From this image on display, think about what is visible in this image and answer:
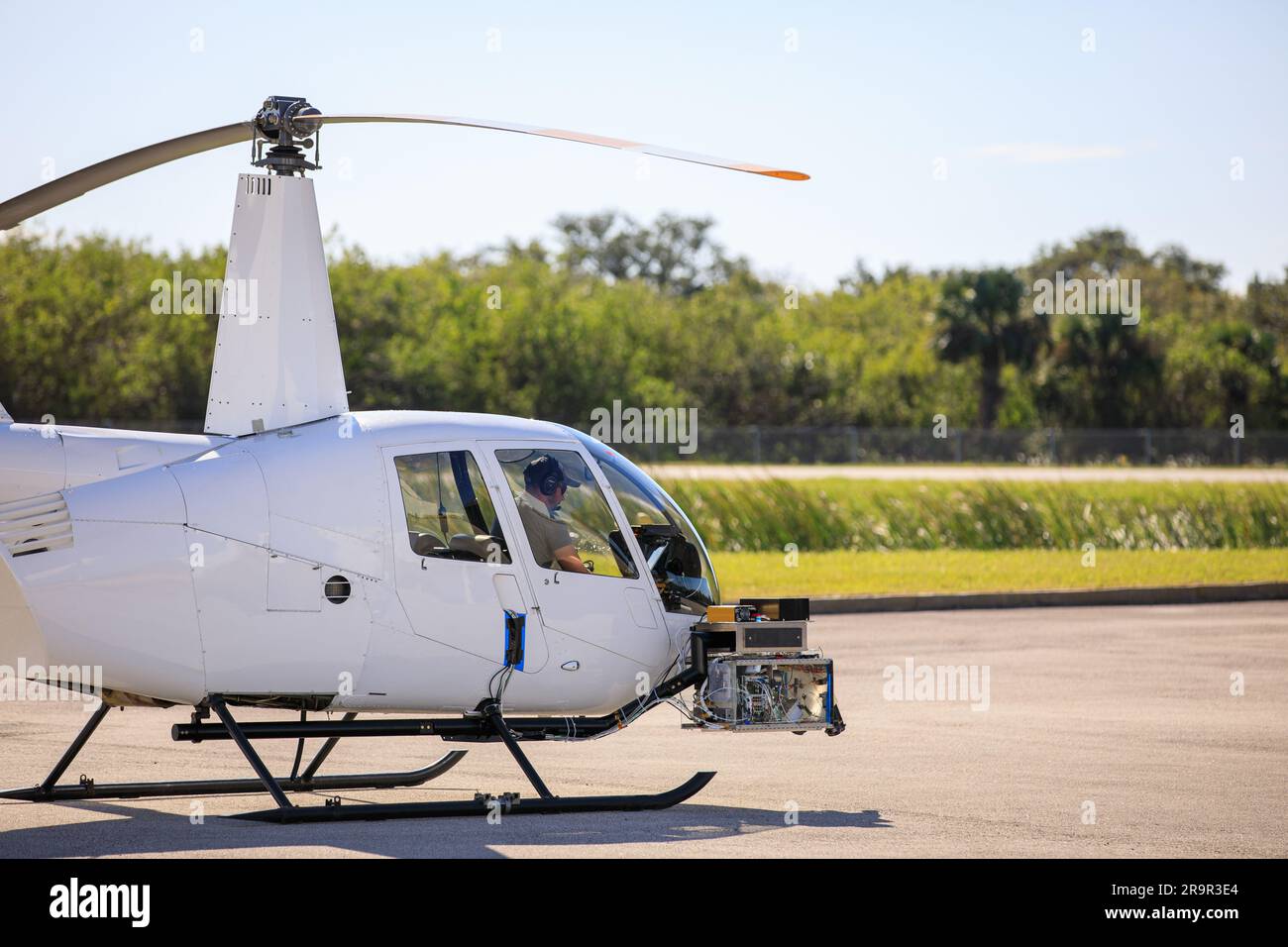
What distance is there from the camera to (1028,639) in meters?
18.6

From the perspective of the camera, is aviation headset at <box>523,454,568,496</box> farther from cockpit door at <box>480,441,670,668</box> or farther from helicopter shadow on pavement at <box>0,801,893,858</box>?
helicopter shadow on pavement at <box>0,801,893,858</box>

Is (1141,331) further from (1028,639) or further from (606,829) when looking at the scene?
(606,829)

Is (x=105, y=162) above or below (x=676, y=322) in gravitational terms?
below

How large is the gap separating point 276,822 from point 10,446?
94.8 inches

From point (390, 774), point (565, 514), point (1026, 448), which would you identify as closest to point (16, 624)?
point (390, 774)

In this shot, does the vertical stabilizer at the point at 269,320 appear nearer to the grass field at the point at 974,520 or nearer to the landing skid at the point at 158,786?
the landing skid at the point at 158,786

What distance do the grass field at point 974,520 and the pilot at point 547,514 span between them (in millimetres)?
17823

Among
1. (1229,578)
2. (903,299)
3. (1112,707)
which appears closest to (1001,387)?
(903,299)

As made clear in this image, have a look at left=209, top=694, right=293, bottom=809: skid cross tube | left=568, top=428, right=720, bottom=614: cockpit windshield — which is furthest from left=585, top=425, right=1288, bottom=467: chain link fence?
left=209, top=694, right=293, bottom=809: skid cross tube

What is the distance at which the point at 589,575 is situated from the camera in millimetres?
10133

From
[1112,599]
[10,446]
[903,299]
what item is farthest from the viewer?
[903,299]

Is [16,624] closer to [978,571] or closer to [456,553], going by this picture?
[456,553]

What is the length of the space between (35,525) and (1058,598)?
52.2 ft

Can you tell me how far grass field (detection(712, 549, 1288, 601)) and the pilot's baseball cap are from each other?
34.3ft
